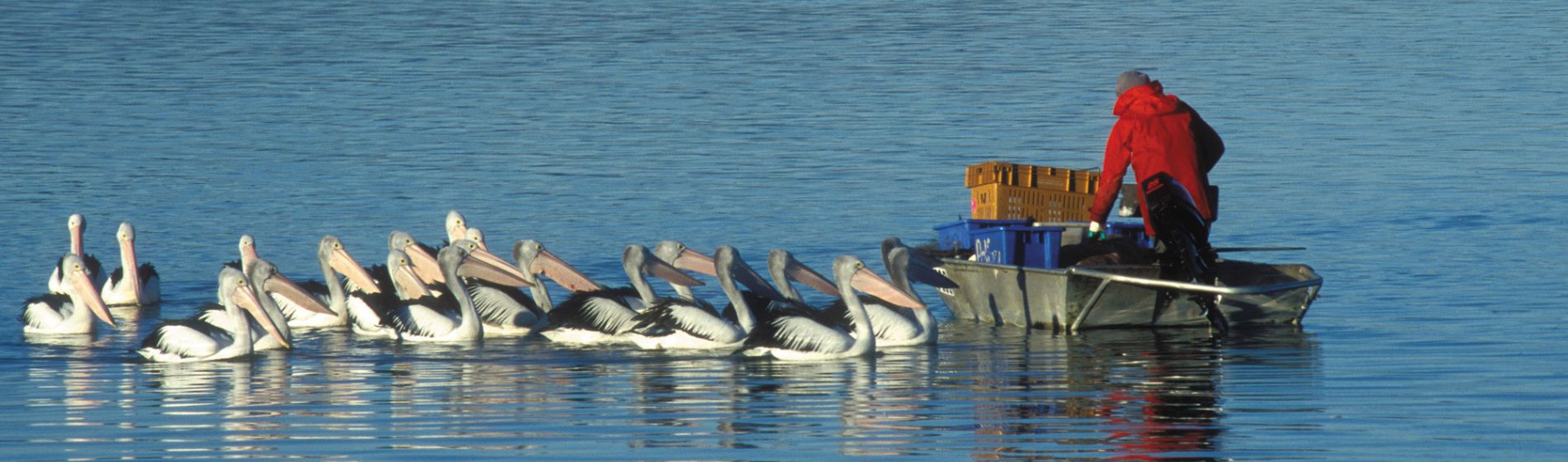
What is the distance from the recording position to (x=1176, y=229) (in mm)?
12383

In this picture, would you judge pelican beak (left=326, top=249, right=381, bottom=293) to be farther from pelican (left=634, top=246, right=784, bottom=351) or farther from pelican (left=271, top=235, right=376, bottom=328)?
pelican (left=634, top=246, right=784, bottom=351)

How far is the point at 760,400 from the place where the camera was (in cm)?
1048

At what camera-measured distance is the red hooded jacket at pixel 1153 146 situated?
12445 millimetres

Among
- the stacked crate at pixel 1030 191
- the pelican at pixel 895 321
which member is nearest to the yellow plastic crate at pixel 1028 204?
the stacked crate at pixel 1030 191

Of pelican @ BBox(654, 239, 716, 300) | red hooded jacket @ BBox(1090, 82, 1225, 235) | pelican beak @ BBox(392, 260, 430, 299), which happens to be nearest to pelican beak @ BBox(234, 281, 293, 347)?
pelican beak @ BBox(392, 260, 430, 299)

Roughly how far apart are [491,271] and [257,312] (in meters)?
1.88

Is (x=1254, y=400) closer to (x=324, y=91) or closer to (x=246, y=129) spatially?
(x=246, y=129)

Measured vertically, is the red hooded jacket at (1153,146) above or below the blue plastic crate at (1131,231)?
above

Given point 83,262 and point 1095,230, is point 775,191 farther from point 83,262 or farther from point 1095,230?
point 1095,230

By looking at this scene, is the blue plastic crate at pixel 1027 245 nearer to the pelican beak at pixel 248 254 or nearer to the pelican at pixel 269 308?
the pelican at pixel 269 308

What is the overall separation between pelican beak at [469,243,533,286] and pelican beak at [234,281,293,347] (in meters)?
1.76

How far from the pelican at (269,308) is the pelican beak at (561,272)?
142 cm

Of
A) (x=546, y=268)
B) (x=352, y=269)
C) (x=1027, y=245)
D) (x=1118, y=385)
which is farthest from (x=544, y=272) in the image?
(x=1118, y=385)

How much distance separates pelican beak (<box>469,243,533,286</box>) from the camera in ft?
46.6
